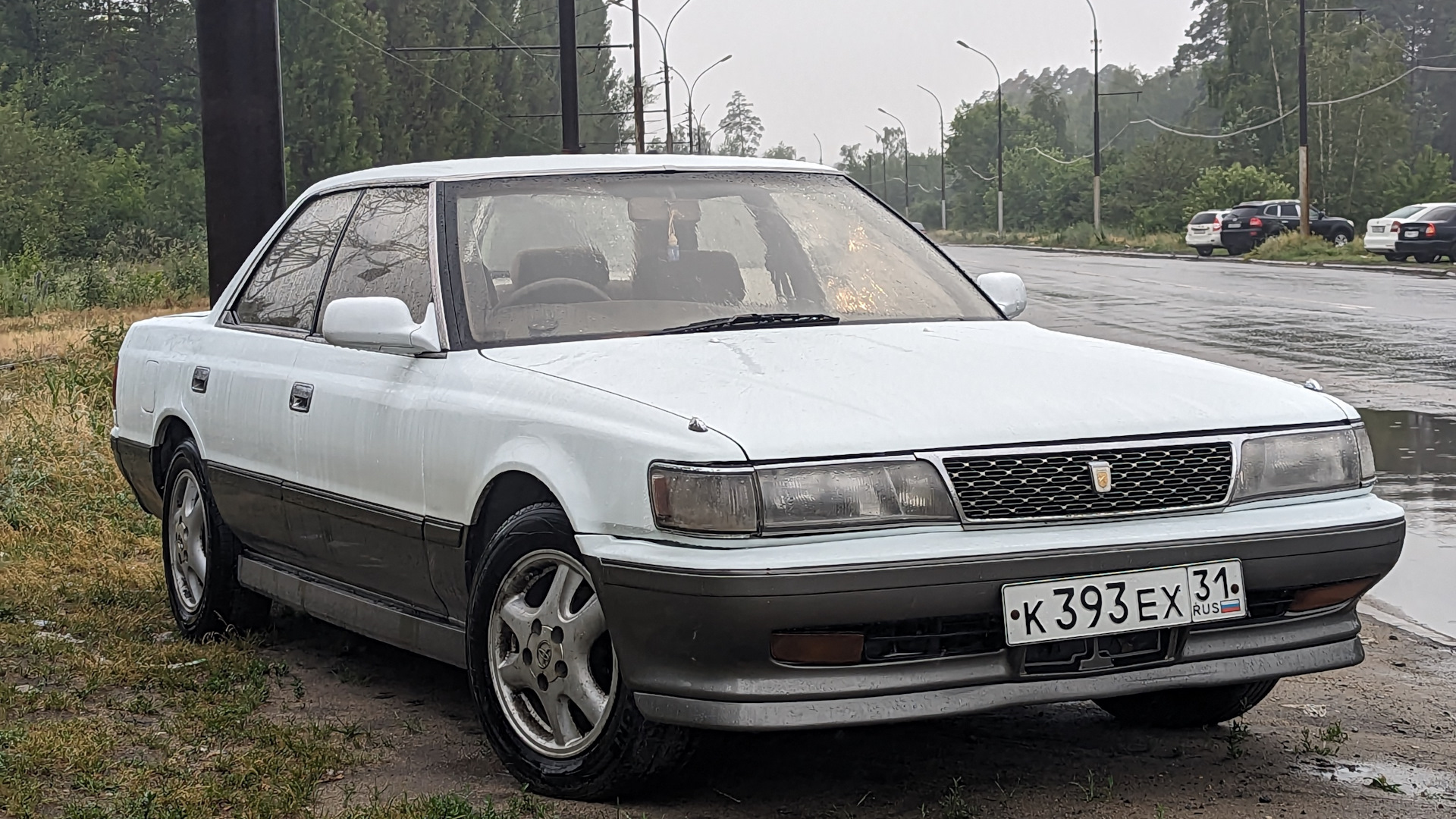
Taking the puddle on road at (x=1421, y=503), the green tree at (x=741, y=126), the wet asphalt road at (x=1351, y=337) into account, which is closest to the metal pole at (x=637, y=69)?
the wet asphalt road at (x=1351, y=337)

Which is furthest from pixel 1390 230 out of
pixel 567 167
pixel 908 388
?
pixel 908 388

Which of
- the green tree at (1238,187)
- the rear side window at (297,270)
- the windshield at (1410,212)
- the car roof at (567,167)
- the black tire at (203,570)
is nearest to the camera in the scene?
the car roof at (567,167)

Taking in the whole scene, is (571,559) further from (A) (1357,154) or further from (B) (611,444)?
(A) (1357,154)

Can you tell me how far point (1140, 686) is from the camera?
12.7 ft

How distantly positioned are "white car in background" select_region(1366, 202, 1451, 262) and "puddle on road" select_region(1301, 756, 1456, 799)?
34302 mm

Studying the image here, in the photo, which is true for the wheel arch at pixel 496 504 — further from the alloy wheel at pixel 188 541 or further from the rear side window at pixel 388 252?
the alloy wheel at pixel 188 541

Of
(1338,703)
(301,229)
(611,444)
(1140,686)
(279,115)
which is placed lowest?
(1338,703)

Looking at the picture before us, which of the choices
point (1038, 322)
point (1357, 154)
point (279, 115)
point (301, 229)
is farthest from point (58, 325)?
point (1357, 154)

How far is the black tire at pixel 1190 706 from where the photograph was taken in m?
4.63

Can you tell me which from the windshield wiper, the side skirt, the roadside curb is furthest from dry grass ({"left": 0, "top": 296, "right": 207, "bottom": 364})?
the roadside curb

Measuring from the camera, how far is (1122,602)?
3814 millimetres

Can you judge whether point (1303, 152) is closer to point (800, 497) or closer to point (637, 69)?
point (637, 69)

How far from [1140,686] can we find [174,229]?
200ft

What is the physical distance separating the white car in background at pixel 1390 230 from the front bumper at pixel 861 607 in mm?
34866
